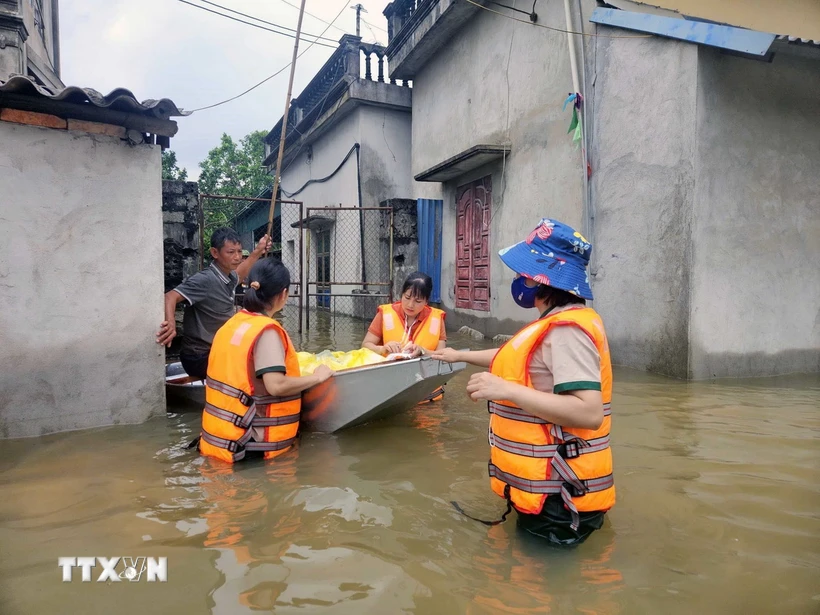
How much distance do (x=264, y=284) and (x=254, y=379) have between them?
56 centimetres

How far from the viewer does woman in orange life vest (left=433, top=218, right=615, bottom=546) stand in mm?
1993

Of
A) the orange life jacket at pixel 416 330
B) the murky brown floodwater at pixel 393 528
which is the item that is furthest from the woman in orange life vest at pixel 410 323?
the murky brown floodwater at pixel 393 528

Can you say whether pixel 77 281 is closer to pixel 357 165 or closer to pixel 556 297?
pixel 556 297

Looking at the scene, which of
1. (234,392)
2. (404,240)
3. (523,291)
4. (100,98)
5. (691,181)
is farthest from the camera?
(404,240)

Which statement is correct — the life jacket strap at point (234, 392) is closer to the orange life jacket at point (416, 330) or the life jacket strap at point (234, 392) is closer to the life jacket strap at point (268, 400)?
the life jacket strap at point (268, 400)

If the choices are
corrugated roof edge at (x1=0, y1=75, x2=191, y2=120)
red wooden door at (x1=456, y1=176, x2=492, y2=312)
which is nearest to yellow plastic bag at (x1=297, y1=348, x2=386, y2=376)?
corrugated roof edge at (x1=0, y1=75, x2=191, y2=120)

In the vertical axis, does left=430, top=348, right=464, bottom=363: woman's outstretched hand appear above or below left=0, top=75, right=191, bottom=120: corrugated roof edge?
below

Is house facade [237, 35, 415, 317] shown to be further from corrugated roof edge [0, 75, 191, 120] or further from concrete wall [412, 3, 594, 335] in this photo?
corrugated roof edge [0, 75, 191, 120]

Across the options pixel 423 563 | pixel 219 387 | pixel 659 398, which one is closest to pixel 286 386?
pixel 219 387

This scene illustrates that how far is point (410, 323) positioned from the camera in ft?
14.7

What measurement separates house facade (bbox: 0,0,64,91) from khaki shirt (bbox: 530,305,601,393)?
6833 mm

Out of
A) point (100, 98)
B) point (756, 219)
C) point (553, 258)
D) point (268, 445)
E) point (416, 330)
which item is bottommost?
point (268, 445)

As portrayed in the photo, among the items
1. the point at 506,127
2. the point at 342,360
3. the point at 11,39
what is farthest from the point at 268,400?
the point at 11,39

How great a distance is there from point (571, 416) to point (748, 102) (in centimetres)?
545
